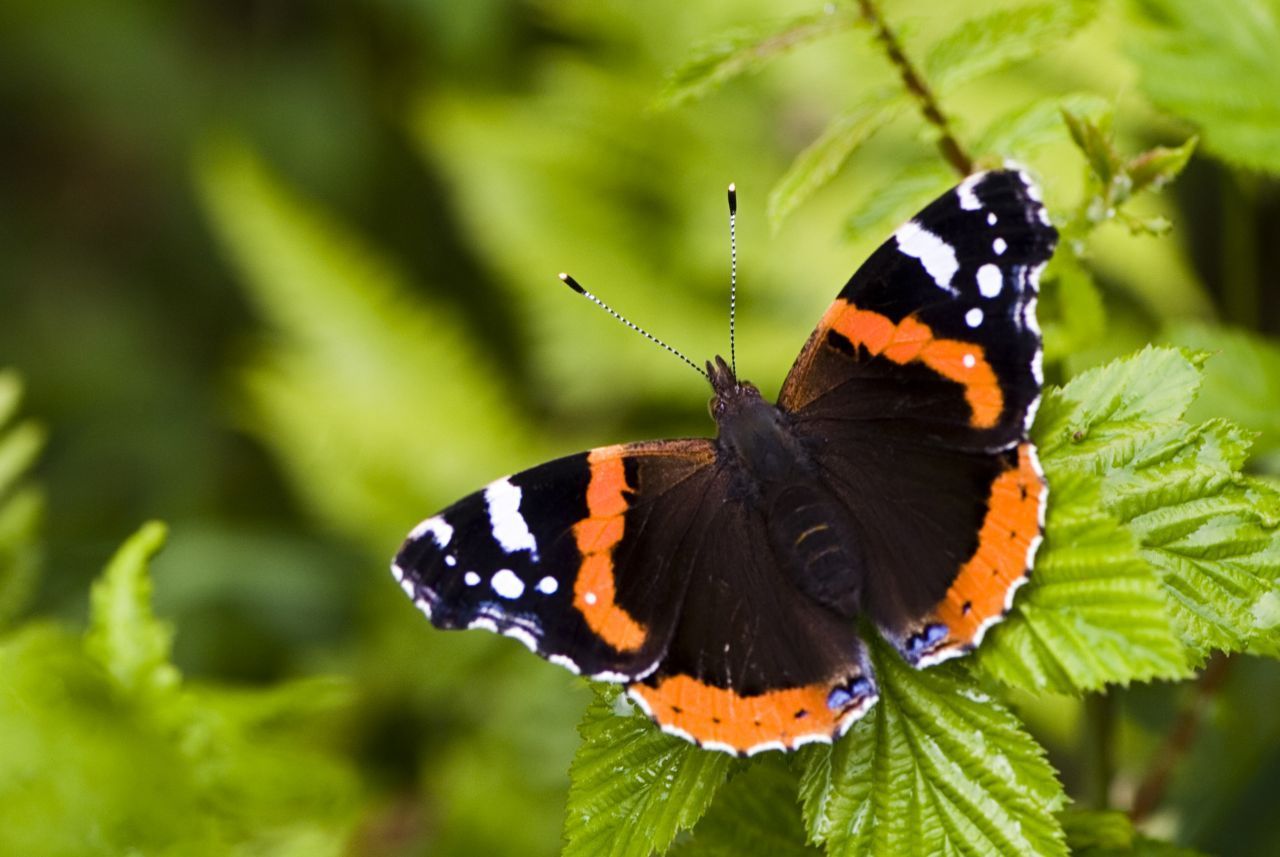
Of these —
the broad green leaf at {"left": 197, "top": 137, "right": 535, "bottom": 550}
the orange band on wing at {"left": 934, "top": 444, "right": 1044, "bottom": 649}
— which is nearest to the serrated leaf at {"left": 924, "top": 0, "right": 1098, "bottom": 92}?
the orange band on wing at {"left": 934, "top": 444, "right": 1044, "bottom": 649}

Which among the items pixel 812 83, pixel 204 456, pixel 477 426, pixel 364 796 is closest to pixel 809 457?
pixel 364 796

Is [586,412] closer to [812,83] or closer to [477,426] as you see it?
[477,426]

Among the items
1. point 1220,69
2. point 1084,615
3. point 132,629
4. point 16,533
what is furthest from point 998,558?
point 16,533

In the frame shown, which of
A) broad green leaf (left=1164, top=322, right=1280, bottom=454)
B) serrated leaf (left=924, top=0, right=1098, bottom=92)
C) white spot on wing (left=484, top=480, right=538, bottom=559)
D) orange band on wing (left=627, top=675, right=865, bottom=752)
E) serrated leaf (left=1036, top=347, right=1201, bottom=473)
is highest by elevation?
serrated leaf (left=924, top=0, right=1098, bottom=92)

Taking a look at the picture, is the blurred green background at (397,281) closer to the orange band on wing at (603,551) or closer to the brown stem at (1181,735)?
the brown stem at (1181,735)

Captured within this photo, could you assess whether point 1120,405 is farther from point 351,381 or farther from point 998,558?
point 351,381

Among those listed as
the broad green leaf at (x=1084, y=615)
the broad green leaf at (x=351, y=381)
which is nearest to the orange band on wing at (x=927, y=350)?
the broad green leaf at (x=1084, y=615)

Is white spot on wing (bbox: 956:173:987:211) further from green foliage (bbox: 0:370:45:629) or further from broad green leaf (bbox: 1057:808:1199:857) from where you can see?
green foliage (bbox: 0:370:45:629)
